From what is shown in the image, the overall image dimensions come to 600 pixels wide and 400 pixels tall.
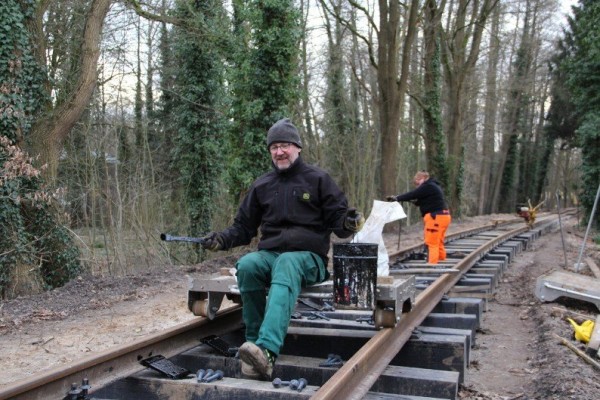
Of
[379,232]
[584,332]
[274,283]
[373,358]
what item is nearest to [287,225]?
[274,283]

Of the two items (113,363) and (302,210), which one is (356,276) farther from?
(113,363)

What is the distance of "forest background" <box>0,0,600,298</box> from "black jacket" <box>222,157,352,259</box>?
237 inches

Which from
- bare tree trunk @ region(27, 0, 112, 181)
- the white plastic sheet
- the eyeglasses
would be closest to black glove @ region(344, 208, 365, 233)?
the eyeglasses

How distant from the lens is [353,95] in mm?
28734

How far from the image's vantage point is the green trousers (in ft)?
12.5

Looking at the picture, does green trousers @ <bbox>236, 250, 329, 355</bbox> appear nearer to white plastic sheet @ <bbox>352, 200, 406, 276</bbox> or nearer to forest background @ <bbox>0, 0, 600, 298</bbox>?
white plastic sheet @ <bbox>352, 200, 406, 276</bbox>

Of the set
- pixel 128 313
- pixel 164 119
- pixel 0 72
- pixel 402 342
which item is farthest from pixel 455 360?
pixel 164 119

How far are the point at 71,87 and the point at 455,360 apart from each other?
10.4 meters

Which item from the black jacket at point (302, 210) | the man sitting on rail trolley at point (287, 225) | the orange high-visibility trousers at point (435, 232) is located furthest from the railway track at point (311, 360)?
the orange high-visibility trousers at point (435, 232)

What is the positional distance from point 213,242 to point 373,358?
144cm

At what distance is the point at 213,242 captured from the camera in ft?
14.6

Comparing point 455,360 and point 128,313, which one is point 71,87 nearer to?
Answer: point 128,313

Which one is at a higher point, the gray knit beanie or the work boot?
the gray knit beanie

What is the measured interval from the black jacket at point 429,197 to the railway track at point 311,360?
140 inches
